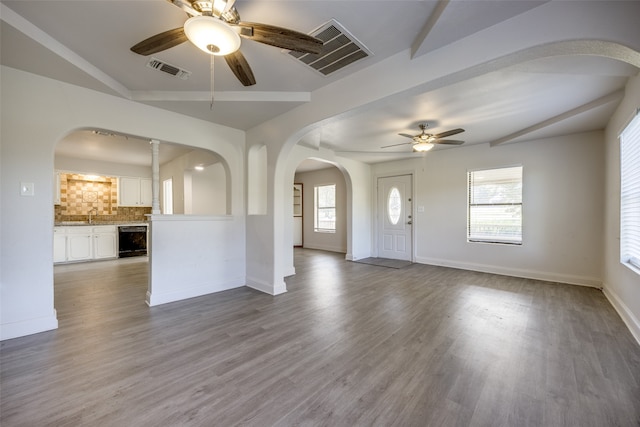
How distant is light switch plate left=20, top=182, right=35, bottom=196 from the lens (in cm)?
252

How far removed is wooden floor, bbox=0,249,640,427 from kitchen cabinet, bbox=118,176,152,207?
4.55 m

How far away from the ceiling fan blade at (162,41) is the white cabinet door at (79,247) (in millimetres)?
6244

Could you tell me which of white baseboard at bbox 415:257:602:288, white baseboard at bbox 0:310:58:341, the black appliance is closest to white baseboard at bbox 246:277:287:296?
white baseboard at bbox 0:310:58:341

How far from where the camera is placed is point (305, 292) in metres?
3.91

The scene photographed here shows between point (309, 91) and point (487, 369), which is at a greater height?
point (309, 91)

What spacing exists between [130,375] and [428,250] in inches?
224

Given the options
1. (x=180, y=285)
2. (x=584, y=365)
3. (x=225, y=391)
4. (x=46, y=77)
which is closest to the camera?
(x=225, y=391)

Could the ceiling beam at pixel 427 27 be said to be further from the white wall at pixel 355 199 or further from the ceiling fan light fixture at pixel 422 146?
the white wall at pixel 355 199

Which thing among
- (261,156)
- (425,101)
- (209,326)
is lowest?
(209,326)

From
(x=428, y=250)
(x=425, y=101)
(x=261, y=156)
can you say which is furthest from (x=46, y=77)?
(x=428, y=250)

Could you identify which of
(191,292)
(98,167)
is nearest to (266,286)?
(191,292)

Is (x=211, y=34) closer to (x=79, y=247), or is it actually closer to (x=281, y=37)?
(x=281, y=37)

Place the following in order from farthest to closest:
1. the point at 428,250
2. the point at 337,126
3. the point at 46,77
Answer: the point at 428,250, the point at 337,126, the point at 46,77

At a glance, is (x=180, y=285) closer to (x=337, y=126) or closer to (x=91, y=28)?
(x=91, y=28)
